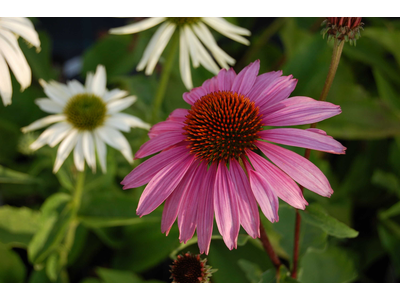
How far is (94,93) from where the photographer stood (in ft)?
2.94

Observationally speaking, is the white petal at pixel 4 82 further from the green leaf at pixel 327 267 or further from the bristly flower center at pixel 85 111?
the green leaf at pixel 327 267

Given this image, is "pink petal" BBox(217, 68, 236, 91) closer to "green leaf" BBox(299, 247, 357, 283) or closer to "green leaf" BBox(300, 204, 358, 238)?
"green leaf" BBox(300, 204, 358, 238)

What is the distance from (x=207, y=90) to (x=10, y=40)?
328 mm

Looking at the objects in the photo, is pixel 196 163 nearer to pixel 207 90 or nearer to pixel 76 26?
pixel 207 90

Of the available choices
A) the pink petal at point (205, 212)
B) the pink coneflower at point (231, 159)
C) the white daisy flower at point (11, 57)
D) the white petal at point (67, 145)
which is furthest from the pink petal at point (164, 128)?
the white petal at point (67, 145)

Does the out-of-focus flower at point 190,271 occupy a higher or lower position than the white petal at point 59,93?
lower

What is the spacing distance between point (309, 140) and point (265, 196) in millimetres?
87

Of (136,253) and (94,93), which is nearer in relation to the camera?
(94,93)

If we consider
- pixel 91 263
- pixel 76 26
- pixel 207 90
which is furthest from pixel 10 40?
pixel 76 26

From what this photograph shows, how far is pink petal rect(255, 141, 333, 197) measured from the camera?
1.36 feet

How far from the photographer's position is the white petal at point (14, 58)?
0.56 metres

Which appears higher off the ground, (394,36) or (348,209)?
(394,36)

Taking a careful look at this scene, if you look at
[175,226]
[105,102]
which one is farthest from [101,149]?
[175,226]

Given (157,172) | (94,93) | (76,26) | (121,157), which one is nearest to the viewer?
(157,172)
